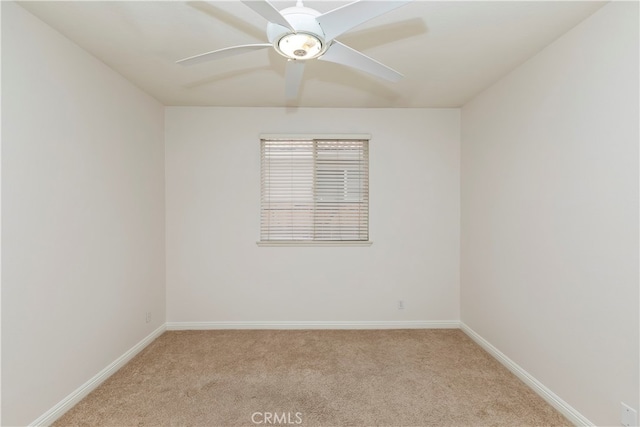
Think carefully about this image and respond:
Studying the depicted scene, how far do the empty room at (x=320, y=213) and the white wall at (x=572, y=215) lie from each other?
0.02 m

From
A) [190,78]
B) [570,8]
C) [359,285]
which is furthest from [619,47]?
[190,78]

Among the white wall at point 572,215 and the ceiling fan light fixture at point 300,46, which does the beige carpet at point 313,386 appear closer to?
the white wall at point 572,215

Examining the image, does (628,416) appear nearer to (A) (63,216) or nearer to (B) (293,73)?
(B) (293,73)

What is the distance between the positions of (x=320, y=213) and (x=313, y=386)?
1.78 meters

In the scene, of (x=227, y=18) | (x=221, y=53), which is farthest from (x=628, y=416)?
(x=227, y=18)

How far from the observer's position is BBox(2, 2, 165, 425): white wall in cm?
166

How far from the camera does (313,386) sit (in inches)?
88.3

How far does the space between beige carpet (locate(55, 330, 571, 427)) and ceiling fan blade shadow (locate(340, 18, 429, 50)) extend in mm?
2562

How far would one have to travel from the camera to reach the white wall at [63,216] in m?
1.66

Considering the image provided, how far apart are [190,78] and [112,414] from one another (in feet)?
8.80

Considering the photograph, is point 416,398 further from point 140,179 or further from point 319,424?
point 140,179

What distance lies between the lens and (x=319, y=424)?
1.85 metres

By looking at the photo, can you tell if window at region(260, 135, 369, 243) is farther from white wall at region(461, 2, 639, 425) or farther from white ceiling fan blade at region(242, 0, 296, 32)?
white ceiling fan blade at region(242, 0, 296, 32)

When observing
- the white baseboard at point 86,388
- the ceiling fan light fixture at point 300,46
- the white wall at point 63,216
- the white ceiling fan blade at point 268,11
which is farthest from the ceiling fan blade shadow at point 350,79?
the white baseboard at point 86,388
